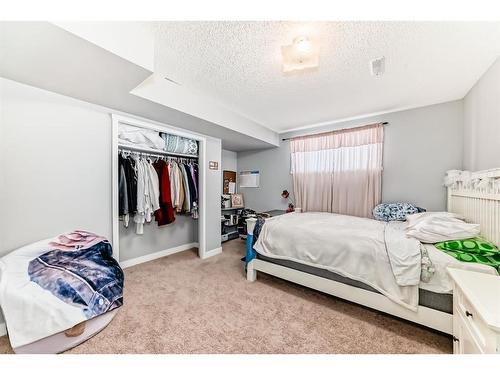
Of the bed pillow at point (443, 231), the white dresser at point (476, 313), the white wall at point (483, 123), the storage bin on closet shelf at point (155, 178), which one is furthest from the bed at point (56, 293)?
the white wall at point (483, 123)

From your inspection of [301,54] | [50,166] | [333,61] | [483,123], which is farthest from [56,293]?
[483,123]

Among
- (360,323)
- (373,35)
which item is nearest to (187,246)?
(360,323)

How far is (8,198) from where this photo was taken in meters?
1.57

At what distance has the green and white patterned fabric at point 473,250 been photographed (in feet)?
3.93

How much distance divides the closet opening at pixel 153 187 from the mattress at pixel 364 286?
1443 mm

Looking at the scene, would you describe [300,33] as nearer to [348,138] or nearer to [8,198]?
[348,138]

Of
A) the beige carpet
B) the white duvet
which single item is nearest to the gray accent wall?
the beige carpet

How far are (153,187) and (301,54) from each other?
87.2 inches

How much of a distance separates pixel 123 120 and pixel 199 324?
7.42 ft

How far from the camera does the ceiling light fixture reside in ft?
4.31

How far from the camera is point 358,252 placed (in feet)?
A: 5.23

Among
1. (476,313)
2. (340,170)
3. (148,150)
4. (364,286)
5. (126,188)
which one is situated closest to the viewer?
(476,313)

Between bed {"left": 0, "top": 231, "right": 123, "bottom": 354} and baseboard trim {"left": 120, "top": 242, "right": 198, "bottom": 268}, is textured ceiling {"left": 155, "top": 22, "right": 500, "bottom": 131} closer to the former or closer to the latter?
bed {"left": 0, "top": 231, "right": 123, "bottom": 354}

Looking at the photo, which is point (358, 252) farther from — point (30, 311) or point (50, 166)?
point (50, 166)
